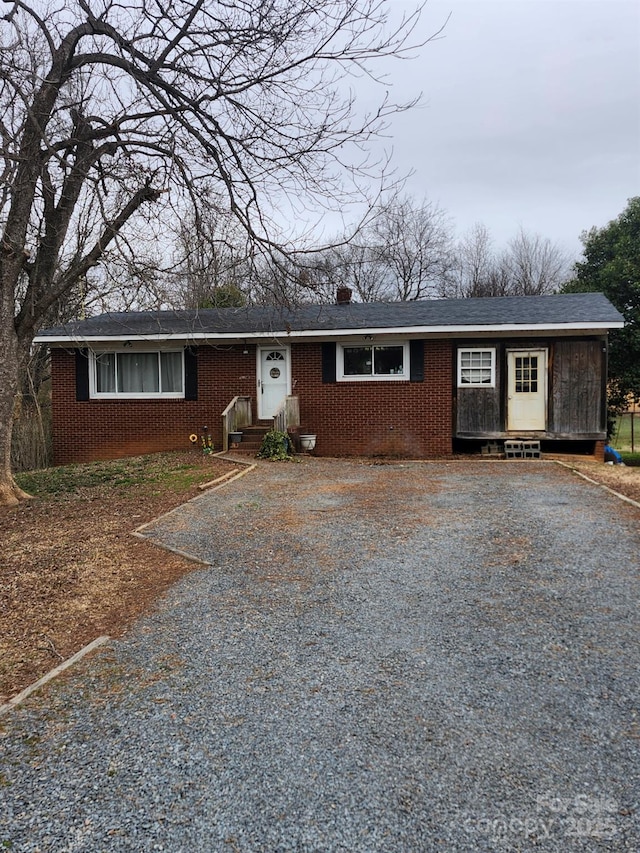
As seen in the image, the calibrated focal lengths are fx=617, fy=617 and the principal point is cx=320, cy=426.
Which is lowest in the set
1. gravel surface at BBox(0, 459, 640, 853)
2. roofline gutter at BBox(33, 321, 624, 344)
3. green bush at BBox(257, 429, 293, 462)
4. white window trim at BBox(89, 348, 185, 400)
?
gravel surface at BBox(0, 459, 640, 853)

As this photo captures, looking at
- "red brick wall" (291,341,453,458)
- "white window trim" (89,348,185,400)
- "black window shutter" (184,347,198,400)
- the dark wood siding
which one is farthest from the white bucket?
the dark wood siding

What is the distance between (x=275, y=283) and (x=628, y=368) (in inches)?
556

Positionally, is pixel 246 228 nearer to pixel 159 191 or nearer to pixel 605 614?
pixel 159 191

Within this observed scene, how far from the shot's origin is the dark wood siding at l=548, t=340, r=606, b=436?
13352mm

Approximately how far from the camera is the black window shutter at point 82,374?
49.5ft

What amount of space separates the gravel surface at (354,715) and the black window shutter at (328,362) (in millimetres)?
8752

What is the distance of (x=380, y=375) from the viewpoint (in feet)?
46.4

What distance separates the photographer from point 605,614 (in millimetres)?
4219

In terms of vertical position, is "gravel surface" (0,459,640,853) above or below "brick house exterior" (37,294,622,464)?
below

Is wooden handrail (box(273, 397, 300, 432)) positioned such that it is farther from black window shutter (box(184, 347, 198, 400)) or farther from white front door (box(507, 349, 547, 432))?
white front door (box(507, 349, 547, 432))

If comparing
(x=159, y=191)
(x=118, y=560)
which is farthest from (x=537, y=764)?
(x=159, y=191)

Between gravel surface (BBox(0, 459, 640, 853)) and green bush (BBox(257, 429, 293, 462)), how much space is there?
21.5 feet

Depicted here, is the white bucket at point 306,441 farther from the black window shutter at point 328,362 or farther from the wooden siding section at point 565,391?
the wooden siding section at point 565,391

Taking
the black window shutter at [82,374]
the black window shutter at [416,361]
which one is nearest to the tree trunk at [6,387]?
the black window shutter at [82,374]
